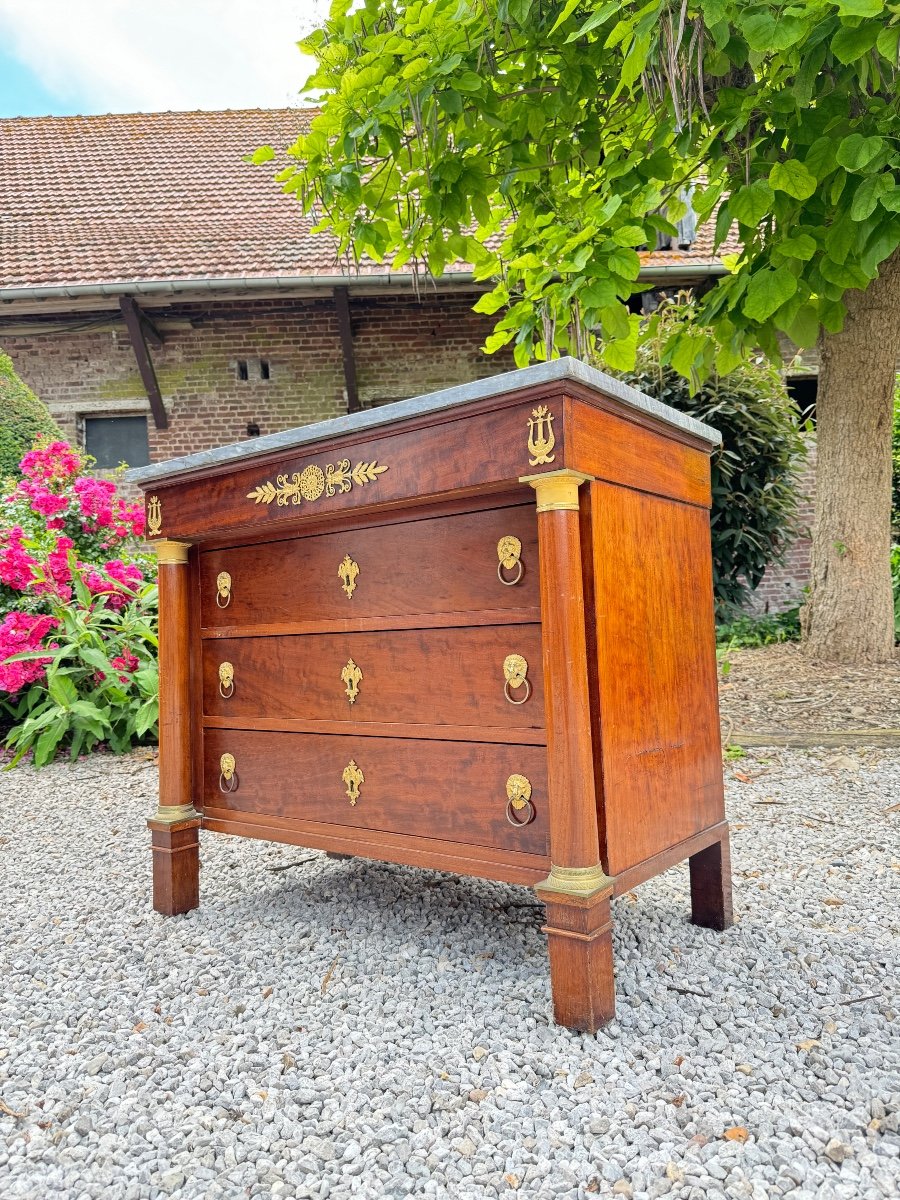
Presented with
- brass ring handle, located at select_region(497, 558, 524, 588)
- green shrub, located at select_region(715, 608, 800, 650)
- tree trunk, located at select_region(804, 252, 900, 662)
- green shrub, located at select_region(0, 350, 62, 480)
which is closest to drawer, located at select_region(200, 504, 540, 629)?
brass ring handle, located at select_region(497, 558, 524, 588)

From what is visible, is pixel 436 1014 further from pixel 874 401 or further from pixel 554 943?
pixel 874 401

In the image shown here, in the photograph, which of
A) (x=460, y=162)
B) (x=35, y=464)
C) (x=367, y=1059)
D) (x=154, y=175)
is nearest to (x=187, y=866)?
(x=367, y=1059)

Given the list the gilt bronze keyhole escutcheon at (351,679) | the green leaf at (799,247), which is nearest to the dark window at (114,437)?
the green leaf at (799,247)

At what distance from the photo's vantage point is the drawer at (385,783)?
173cm

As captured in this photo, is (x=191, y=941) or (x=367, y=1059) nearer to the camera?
(x=367, y=1059)

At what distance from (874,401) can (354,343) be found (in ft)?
19.0

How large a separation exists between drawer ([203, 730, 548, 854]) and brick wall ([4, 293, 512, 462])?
280 inches

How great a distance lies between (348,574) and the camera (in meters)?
2.04

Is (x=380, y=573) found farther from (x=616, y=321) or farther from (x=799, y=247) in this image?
(x=799, y=247)

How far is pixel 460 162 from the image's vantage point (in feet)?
10.6

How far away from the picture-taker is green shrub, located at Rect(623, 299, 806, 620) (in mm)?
6148

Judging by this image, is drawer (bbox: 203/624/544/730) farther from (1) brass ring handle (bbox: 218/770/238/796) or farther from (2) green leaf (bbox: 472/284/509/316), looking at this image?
(2) green leaf (bbox: 472/284/509/316)

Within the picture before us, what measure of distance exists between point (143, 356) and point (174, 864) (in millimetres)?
7490

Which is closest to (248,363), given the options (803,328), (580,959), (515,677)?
(803,328)
